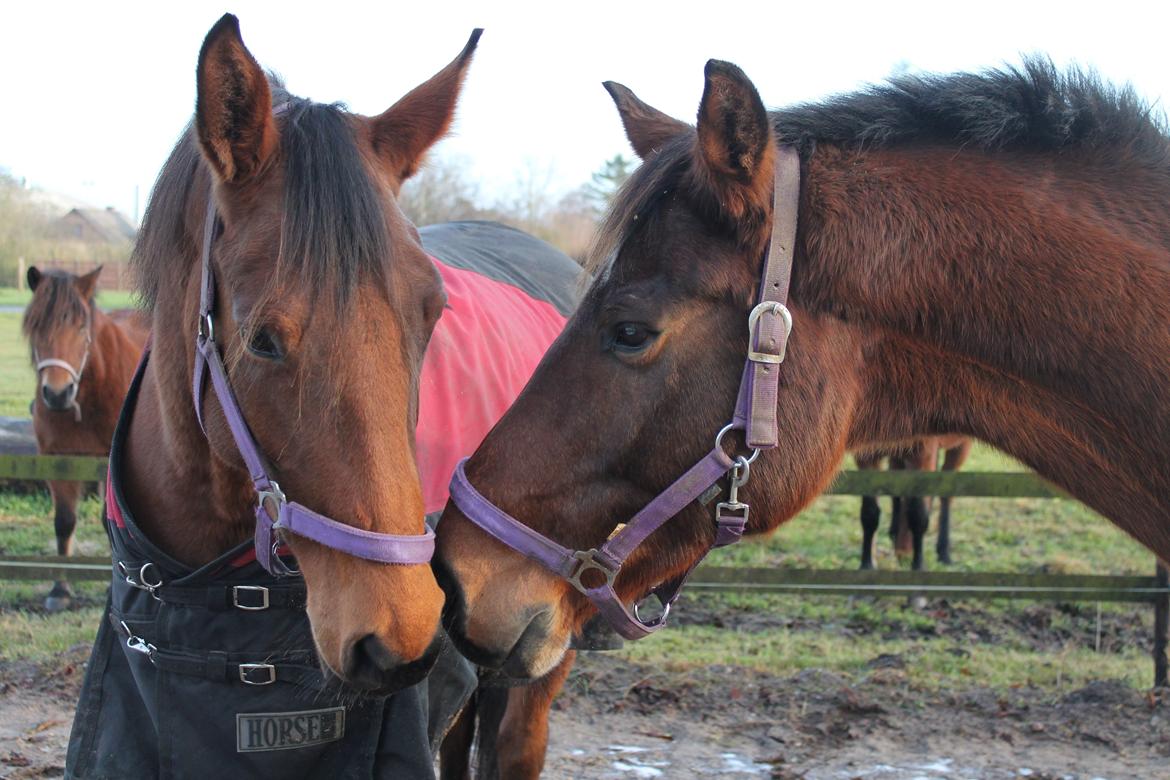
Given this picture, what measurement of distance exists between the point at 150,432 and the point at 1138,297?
2.23m

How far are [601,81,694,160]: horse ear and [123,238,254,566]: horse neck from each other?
3.56ft

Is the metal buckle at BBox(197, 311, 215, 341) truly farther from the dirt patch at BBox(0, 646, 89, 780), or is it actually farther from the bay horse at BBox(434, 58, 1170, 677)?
the dirt patch at BBox(0, 646, 89, 780)

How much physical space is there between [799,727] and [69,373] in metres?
6.08

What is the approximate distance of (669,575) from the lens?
218 cm

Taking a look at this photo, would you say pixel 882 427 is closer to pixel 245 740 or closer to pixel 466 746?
pixel 245 740

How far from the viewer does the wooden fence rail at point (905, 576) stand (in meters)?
5.80

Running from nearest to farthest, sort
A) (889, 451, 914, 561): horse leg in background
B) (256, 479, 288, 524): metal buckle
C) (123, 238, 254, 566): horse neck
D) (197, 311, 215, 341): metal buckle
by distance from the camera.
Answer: (256, 479, 288, 524): metal buckle
(197, 311, 215, 341): metal buckle
(123, 238, 254, 566): horse neck
(889, 451, 914, 561): horse leg in background

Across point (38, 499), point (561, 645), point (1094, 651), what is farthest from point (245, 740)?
point (38, 499)

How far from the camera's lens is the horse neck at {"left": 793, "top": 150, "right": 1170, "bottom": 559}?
200 cm

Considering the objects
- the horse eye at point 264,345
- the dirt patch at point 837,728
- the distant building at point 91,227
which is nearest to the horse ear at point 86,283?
the dirt patch at point 837,728

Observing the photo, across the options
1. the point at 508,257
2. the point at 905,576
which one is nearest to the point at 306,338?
the point at 508,257

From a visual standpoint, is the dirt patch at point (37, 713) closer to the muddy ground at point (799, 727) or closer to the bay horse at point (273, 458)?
the muddy ground at point (799, 727)

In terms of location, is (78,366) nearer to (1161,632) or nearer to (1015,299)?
(1015,299)

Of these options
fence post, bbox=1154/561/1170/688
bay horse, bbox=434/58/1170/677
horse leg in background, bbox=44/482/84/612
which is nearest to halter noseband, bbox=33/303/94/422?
horse leg in background, bbox=44/482/84/612
